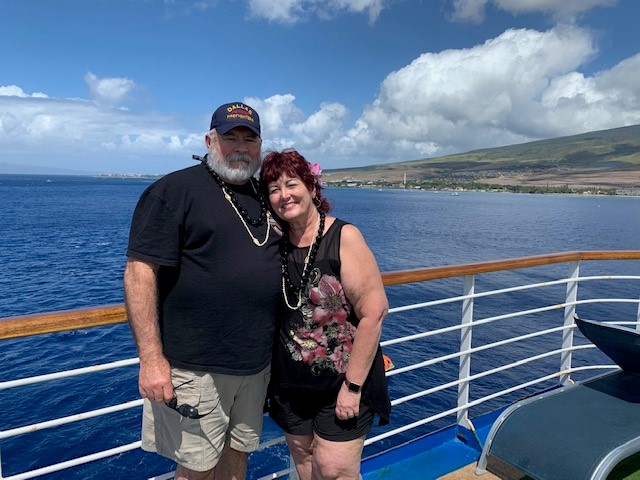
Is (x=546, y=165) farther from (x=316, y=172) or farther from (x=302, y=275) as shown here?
(x=302, y=275)

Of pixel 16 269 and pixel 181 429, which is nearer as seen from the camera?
pixel 181 429

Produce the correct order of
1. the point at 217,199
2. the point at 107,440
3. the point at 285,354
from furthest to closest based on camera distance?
1. the point at 107,440
2. the point at 285,354
3. the point at 217,199

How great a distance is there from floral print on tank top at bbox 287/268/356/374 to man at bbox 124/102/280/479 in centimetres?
12

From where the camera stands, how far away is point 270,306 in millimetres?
1630

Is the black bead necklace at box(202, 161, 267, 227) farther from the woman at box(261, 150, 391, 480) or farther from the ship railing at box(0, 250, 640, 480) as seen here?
the ship railing at box(0, 250, 640, 480)

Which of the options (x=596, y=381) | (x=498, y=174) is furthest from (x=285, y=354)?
(x=498, y=174)

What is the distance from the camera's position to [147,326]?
1.43 m

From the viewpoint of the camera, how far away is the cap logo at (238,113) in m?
1.64

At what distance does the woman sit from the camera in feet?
5.28

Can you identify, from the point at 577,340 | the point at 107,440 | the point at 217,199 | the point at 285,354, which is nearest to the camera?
the point at 217,199

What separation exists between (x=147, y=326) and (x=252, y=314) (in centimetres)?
35

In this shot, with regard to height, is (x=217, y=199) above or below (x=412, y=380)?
above

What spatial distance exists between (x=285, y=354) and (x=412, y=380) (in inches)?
A: 388

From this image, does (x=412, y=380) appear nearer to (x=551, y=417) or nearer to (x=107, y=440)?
(x=107, y=440)
